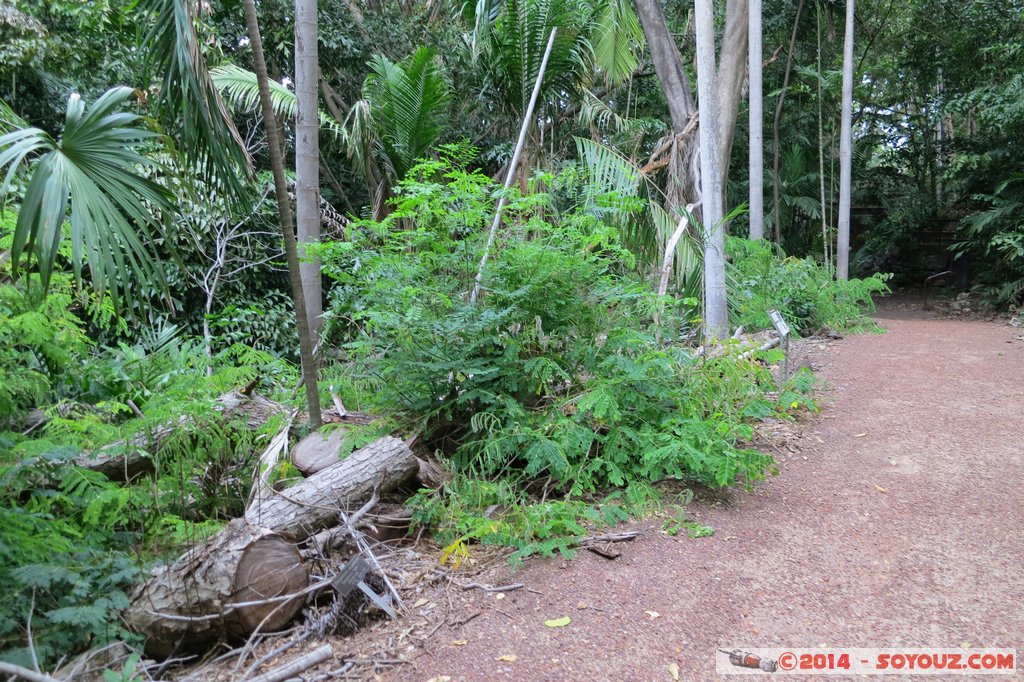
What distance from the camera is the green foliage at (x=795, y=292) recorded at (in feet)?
33.6

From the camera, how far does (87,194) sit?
272cm

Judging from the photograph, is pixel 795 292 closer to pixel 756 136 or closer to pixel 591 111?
pixel 756 136

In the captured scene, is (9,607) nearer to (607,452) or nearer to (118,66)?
(607,452)

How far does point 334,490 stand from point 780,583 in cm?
269

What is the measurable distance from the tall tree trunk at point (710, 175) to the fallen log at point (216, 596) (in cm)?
473

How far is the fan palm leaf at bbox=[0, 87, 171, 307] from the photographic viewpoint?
2422mm

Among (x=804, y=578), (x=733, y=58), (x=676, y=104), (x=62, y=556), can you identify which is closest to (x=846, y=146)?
(x=733, y=58)

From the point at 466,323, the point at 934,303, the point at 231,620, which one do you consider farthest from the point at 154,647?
the point at 934,303

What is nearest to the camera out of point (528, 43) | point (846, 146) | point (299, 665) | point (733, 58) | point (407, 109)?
point (299, 665)

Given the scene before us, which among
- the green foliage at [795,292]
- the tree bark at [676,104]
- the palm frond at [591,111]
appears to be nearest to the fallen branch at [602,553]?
the tree bark at [676,104]

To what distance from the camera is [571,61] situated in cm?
790

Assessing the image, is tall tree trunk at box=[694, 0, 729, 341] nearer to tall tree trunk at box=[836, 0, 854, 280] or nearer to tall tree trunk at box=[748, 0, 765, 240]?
tall tree trunk at box=[748, 0, 765, 240]

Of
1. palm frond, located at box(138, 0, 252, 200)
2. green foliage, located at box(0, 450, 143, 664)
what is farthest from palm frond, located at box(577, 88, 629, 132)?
green foliage, located at box(0, 450, 143, 664)

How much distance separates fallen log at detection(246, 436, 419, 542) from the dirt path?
3.76ft
